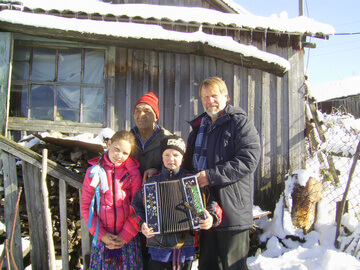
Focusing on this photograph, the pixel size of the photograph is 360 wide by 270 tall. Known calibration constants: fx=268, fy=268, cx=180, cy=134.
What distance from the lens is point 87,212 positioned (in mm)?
2438

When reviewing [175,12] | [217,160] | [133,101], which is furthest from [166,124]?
[217,160]

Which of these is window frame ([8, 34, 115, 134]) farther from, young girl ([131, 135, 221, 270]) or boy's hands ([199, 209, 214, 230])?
boy's hands ([199, 209, 214, 230])

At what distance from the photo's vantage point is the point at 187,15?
4957mm

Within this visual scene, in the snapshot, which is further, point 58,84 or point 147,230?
point 58,84

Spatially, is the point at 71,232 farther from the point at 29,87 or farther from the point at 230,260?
the point at 29,87

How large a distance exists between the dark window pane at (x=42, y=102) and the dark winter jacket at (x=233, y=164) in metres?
3.68

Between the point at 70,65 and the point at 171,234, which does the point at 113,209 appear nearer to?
the point at 171,234

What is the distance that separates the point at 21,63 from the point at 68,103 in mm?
1136

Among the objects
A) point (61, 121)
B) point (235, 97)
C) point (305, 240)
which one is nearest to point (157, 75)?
point (235, 97)

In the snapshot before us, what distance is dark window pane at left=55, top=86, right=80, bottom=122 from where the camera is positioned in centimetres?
498

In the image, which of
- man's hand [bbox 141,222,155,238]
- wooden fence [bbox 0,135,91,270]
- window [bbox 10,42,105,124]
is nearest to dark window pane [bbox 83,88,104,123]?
window [bbox 10,42,105,124]

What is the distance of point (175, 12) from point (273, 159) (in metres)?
3.36

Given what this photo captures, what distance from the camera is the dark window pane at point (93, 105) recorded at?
5.03 m

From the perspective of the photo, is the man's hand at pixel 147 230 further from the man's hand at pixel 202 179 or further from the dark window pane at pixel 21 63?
the dark window pane at pixel 21 63
